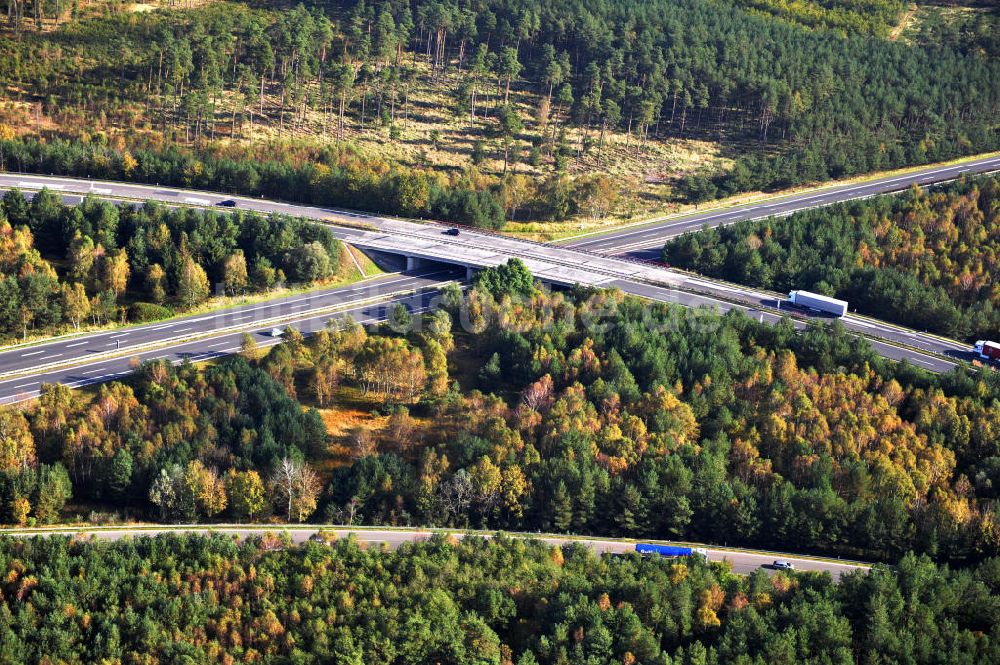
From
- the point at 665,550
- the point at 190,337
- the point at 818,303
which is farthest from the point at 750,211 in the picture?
the point at 665,550

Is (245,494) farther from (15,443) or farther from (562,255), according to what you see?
(562,255)

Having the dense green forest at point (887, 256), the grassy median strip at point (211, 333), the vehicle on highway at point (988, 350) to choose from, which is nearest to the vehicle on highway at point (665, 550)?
the grassy median strip at point (211, 333)

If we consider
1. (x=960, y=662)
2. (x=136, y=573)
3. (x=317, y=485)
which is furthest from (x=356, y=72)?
(x=960, y=662)

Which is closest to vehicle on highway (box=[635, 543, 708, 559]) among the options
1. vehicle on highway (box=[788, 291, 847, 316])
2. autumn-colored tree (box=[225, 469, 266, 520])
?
autumn-colored tree (box=[225, 469, 266, 520])

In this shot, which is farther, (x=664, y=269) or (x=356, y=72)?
(x=356, y=72)

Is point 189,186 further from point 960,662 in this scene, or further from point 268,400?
point 960,662

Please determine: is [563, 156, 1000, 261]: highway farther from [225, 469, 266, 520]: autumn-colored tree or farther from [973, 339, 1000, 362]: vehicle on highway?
[225, 469, 266, 520]: autumn-colored tree
